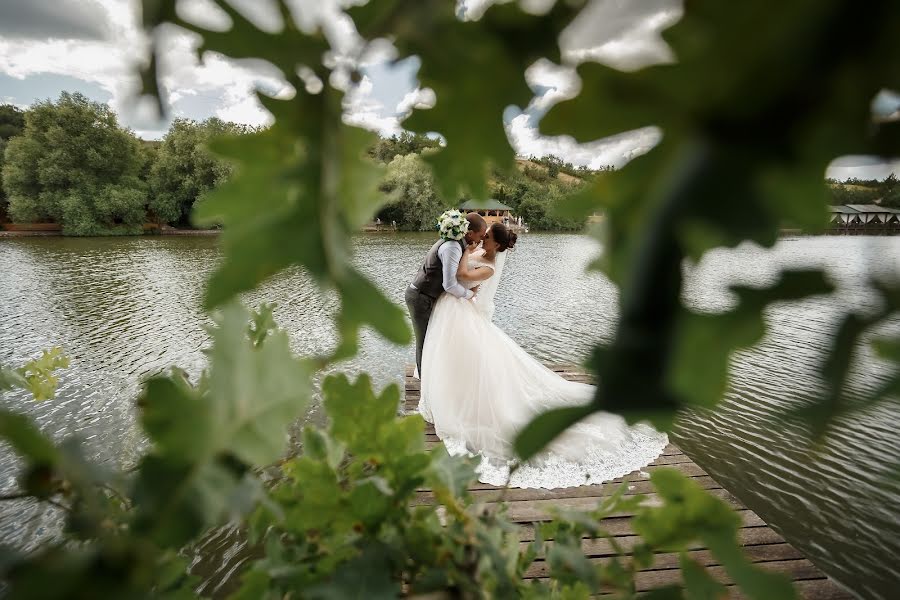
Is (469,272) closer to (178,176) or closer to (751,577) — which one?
(751,577)

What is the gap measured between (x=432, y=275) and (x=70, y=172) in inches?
1662

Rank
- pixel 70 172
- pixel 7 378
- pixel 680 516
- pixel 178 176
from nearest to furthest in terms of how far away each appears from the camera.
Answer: pixel 680 516 → pixel 7 378 → pixel 70 172 → pixel 178 176

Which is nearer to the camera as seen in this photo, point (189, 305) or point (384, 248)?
point (189, 305)

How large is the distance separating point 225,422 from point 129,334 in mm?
13191

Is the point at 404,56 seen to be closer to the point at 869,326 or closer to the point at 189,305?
the point at 869,326

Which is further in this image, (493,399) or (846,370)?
(493,399)

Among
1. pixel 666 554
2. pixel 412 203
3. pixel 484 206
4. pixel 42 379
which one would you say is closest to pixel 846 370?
pixel 484 206

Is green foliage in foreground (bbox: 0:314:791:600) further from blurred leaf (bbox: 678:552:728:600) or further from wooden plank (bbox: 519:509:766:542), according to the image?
wooden plank (bbox: 519:509:766:542)

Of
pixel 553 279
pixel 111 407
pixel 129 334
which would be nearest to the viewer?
pixel 111 407

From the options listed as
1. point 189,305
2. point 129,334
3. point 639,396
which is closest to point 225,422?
point 639,396

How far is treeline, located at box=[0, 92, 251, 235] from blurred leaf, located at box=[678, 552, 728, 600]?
3845 centimetres

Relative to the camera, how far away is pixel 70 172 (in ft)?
113

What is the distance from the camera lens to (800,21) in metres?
0.24

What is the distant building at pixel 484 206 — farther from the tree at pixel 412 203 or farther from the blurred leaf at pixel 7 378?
the tree at pixel 412 203
